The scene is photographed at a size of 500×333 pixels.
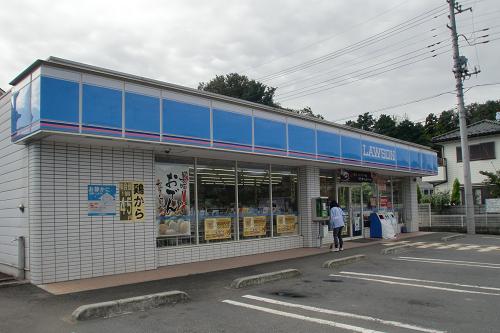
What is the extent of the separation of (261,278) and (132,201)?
3.78 m

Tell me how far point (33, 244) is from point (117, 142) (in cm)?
280

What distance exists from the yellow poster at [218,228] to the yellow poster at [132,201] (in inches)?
96.5

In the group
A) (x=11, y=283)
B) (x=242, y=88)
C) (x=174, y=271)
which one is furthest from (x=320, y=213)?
(x=242, y=88)

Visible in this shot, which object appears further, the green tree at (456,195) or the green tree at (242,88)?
the green tree at (242,88)

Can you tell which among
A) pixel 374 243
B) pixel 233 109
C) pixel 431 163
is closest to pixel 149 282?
pixel 233 109

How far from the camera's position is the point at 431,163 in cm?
2416

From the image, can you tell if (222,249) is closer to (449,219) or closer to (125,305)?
(125,305)

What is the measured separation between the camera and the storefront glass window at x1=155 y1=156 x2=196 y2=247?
1209 centimetres

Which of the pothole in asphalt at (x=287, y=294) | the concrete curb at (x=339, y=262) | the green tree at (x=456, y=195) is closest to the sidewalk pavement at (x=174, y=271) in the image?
the concrete curb at (x=339, y=262)

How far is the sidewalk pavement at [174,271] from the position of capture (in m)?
9.18

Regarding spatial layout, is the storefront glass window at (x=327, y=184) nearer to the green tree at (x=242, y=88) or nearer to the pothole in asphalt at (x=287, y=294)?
the pothole in asphalt at (x=287, y=294)

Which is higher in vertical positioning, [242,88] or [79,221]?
[242,88]

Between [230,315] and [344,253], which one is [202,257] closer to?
[344,253]

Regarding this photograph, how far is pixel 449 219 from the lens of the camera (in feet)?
82.5
